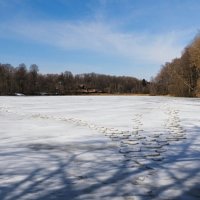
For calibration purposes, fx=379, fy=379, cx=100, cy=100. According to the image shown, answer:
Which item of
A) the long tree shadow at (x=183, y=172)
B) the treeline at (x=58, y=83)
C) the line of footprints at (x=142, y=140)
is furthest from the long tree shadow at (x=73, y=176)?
the treeline at (x=58, y=83)

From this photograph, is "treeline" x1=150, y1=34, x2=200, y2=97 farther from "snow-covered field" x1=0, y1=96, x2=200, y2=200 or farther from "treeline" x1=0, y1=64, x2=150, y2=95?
"snow-covered field" x1=0, y1=96, x2=200, y2=200

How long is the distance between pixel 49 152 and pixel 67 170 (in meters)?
1.62

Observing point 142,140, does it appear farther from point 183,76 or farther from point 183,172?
point 183,76

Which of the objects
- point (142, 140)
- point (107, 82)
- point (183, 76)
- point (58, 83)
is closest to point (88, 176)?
point (142, 140)

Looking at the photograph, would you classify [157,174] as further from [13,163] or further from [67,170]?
[13,163]

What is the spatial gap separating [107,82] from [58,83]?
19.7 m

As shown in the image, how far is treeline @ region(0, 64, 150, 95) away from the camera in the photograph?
310ft

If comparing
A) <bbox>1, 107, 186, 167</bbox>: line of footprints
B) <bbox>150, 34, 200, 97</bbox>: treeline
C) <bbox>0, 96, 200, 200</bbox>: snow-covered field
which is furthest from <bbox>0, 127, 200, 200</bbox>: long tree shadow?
<bbox>150, 34, 200, 97</bbox>: treeline

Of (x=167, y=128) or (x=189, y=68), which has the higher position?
(x=189, y=68)

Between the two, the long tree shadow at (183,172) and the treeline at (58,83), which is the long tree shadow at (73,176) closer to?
the long tree shadow at (183,172)

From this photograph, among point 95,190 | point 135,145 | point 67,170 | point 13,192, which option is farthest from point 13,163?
point 135,145

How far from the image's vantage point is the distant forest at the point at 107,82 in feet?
214

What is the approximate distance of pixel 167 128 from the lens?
39.1 ft

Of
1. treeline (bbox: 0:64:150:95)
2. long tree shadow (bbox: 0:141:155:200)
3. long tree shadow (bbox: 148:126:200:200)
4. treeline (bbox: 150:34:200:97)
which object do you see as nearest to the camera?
long tree shadow (bbox: 0:141:155:200)
